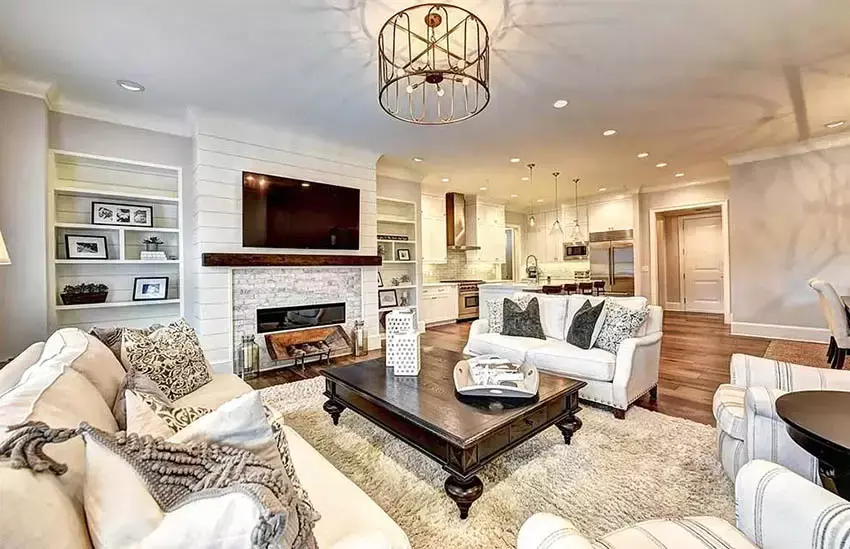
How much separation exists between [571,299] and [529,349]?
2.51 ft

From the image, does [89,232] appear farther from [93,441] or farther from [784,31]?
[784,31]

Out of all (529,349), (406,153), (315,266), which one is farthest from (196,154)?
(529,349)

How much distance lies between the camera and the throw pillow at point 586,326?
3213 millimetres

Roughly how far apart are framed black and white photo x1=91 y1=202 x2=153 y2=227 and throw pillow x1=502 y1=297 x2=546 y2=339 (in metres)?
4.08

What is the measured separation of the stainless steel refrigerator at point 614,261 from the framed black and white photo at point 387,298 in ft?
15.8

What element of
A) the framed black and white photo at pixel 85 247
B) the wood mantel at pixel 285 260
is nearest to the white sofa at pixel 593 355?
the wood mantel at pixel 285 260

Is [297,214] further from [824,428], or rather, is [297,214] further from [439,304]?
[824,428]

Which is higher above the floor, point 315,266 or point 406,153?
point 406,153

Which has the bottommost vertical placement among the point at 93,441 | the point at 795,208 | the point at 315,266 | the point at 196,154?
the point at 93,441

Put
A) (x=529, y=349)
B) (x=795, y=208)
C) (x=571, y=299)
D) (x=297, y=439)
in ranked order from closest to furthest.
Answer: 1. (x=297, y=439)
2. (x=529, y=349)
3. (x=571, y=299)
4. (x=795, y=208)

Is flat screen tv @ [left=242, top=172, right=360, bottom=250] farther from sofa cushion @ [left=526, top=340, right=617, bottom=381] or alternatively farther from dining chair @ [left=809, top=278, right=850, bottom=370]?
dining chair @ [left=809, top=278, right=850, bottom=370]

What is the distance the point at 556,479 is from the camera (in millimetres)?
2010

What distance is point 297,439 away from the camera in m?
1.66

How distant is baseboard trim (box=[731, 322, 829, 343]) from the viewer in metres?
5.18
